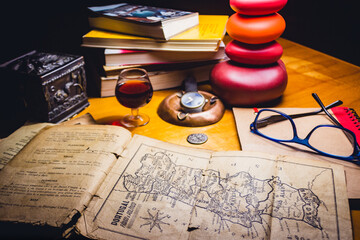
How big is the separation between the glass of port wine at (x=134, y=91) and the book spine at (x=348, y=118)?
2.13ft

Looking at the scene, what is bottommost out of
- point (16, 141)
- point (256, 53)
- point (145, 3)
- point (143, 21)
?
point (16, 141)

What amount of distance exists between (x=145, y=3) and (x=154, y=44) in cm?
50

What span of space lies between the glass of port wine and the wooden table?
45 mm

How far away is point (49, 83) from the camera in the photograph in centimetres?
97

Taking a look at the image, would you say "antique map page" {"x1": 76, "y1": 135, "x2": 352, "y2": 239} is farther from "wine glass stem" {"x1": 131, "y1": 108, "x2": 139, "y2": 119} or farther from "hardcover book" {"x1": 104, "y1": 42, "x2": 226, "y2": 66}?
"hardcover book" {"x1": 104, "y1": 42, "x2": 226, "y2": 66}

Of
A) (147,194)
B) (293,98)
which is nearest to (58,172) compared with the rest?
(147,194)

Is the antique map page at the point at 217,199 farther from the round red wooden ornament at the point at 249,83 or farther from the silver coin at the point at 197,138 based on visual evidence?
the round red wooden ornament at the point at 249,83

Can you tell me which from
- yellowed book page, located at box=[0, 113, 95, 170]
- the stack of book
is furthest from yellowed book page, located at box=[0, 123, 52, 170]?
the stack of book

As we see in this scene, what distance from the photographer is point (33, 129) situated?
3.20ft

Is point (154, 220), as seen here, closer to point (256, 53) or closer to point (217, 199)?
point (217, 199)

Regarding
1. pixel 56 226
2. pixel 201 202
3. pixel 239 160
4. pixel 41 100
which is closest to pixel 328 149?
pixel 239 160

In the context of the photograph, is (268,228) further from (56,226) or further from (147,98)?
(147,98)

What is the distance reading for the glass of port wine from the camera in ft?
3.26

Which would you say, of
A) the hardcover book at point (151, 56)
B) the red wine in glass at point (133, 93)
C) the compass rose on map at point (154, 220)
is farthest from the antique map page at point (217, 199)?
the hardcover book at point (151, 56)
